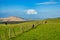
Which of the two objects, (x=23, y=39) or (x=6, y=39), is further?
(x=23, y=39)

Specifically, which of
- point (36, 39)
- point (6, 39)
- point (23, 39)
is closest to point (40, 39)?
point (36, 39)

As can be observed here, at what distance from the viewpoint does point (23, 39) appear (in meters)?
35.7

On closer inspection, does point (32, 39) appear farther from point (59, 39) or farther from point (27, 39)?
point (59, 39)

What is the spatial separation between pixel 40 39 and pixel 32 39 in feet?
5.08

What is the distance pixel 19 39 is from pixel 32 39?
93.1 inches

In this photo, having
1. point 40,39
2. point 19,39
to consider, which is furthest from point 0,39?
point 40,39

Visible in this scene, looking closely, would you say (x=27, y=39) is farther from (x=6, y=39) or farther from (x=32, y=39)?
(x=6, y=39)

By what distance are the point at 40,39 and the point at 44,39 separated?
2.87 feet

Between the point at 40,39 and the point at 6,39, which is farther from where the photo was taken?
the point at 40,39

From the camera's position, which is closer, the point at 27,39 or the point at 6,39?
the point at 6,39

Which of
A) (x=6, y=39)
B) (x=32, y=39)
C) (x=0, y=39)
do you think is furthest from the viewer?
(x=32, y=39)

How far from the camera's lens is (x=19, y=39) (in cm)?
3512

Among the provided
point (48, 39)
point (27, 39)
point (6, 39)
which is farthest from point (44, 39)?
point (6, 39)

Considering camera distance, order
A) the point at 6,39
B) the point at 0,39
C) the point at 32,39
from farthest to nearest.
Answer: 1. the point at 32,39
2. the point at 6,39
3. the point at 0,39
